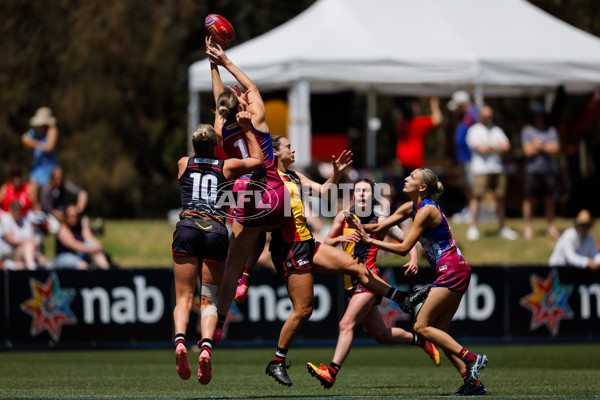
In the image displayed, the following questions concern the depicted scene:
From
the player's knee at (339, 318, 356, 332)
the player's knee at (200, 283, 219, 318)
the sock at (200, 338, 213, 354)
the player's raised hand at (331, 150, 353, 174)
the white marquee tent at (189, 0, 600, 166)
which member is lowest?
the player's knee at (339, 318, 356, 332)

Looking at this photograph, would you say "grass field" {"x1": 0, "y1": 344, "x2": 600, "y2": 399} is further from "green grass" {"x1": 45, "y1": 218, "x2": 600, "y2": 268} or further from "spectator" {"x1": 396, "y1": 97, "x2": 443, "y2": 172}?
"spectator" {"x1": 396, "y1": 97, "x2": 443, "y2": 172}

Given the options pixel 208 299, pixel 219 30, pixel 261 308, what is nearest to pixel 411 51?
pixel 261 308

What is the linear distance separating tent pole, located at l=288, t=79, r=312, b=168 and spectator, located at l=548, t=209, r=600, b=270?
15.0ft

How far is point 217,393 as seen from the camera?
9.34 meters

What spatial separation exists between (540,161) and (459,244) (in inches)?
84.0

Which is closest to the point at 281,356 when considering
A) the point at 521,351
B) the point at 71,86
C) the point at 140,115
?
the point at 521,351

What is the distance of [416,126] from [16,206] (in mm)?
7378

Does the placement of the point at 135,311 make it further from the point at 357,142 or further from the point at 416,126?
the point at 357,142

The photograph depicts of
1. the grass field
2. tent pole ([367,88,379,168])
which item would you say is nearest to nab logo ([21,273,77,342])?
the grass field

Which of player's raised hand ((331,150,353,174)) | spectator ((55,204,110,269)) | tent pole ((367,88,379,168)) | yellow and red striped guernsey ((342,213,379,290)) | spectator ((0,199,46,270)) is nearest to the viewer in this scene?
player's raised hand ((331,150,353,174))

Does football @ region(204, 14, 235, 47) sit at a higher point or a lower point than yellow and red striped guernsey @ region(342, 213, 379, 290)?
higher

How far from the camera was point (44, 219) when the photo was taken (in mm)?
18344

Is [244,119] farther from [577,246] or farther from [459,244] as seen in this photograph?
[459,244]

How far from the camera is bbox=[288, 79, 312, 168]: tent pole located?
718 inches
